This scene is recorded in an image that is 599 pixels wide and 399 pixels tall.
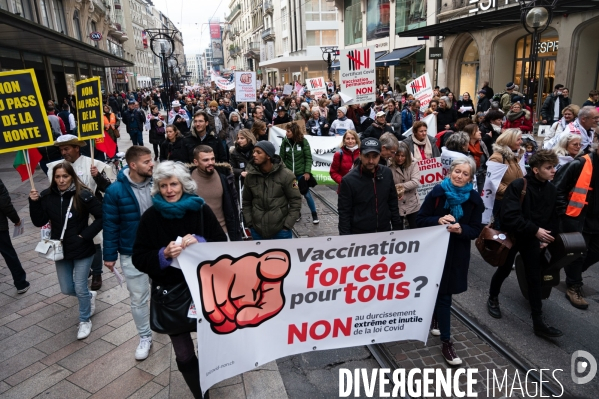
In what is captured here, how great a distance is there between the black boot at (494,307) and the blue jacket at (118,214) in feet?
12.1

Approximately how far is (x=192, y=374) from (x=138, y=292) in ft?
3.63

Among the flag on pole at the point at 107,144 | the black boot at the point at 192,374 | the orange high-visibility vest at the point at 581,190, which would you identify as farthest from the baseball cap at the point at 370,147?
the flag on pole at the point at 107,144

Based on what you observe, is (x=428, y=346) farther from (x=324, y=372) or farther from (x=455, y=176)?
(x=455, y=176)

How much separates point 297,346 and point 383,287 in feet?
2.66

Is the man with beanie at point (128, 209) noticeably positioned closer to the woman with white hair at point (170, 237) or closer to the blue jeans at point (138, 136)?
the woman with white hair at point (170, 237)

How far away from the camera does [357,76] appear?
10570mm

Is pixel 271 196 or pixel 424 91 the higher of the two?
pixel 424 91

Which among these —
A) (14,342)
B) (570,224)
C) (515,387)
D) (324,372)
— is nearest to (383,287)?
(324,372)

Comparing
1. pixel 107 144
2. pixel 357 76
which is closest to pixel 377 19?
pixel 357 76

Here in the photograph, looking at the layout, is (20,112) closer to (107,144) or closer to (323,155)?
(107,144)

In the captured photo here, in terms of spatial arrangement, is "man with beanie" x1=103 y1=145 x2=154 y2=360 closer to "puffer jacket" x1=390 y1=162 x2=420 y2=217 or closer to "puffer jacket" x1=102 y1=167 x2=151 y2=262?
"puffer jacket" x1=102 y1=167 x2=151 y2=262

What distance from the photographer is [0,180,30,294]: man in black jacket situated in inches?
192

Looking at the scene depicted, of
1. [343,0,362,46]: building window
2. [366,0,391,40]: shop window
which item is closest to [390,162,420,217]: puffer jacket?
[366,0,391,40]: shop window

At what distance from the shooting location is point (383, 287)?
3324 mm
